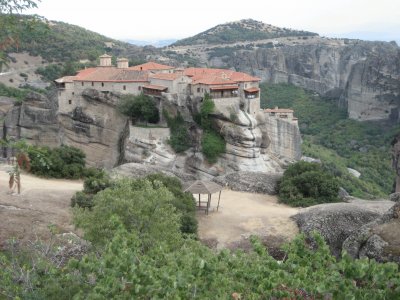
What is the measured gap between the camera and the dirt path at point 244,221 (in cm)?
1823

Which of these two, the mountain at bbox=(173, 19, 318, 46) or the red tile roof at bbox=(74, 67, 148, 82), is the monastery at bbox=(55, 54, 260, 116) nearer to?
the red tile roof at bbox=(74, 67, 148, 82)

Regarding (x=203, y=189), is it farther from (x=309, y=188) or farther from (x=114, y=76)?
(x=114, y=76)

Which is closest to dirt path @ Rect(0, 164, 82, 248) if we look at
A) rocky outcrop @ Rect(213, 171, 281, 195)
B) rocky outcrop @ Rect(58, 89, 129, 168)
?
rocky outcrop @ Rect(213, 171, 281, 195)

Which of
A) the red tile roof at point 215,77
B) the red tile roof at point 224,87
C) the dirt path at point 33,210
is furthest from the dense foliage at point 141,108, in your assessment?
the dirt path at point 33,210

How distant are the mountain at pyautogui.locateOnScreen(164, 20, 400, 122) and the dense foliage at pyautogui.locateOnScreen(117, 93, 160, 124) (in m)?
50.8

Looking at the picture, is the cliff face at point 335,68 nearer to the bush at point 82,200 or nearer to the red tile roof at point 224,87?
the red tile roof at point 224,87

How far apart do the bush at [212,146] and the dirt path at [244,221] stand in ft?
53.3

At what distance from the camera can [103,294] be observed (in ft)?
21.3

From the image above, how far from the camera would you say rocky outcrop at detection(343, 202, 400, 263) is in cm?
1083

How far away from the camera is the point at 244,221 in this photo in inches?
784

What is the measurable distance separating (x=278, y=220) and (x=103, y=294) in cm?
1415

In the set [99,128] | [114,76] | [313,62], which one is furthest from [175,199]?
[313,62]

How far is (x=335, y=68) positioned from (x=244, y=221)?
10687 cm

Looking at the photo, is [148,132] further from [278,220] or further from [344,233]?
[344,233]
